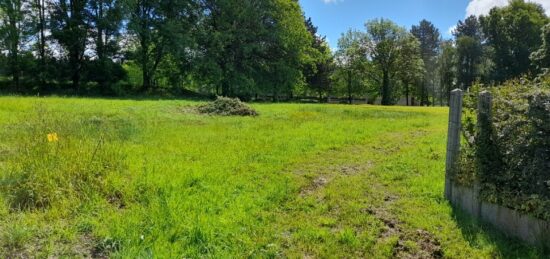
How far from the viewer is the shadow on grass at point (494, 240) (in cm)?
322

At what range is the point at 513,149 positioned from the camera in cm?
344

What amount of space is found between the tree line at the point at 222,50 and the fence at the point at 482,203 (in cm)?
1538

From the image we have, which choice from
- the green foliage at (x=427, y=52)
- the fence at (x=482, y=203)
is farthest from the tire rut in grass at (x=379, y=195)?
the green foliage at (x=427, y=52)

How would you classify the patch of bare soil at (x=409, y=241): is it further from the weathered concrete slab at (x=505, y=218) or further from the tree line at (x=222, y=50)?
the tree line at (x=222, y=50)

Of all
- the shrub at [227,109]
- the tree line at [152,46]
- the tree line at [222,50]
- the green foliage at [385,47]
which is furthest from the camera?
the green foliage at [385,47]

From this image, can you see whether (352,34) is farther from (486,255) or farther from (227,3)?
(486,255)

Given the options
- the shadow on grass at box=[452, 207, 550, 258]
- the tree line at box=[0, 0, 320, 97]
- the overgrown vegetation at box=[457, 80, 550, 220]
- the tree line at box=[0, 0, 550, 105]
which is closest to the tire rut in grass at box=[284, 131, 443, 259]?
the shadow on grass at box=[452, 207, 550, 258]

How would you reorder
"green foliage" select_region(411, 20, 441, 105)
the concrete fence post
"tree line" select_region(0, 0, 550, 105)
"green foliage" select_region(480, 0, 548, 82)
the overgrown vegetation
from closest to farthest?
the overgrown vegetation, the concrete fence post, "tree line" select_region(0, 0, 550, 105), "green foliage" select_region(480, 0, 548, 82), "green foliage" select_region(411, 20, 441, 105)

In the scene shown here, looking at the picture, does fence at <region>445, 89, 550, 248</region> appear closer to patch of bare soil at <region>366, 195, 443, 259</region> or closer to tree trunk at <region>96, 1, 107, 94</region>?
patch of bare soil at <region>366, 195, 443, 259</region>

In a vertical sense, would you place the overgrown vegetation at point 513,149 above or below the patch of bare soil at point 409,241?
above

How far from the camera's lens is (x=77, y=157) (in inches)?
174

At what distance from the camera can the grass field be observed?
10.6 feet

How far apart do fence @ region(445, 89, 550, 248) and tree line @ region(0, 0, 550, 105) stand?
15.4m

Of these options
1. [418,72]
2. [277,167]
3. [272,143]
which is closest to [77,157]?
[277,167]
